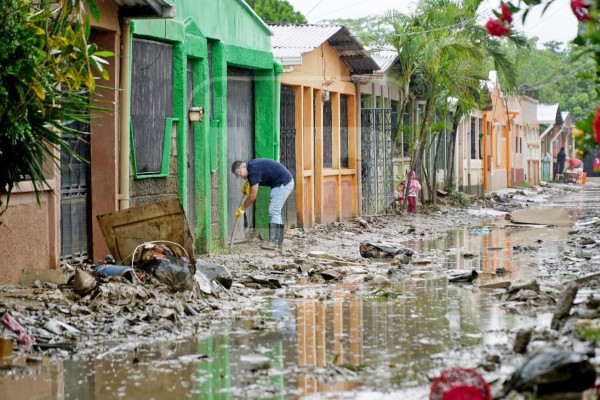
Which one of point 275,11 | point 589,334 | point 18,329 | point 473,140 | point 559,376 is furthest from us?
point 473,140

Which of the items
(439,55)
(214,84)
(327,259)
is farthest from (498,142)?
(327,259)

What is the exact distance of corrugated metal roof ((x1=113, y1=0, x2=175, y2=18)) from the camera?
43.7 ft

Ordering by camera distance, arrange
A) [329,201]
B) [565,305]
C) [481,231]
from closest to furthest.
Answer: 1. [565,305]
2. [481,231]
3. [329,201]

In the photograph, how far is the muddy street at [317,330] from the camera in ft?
24.1

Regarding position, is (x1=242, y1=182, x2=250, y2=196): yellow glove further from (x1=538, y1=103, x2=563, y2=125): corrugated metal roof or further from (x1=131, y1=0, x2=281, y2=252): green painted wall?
(x1=538, y1=103, x2=563, y2=125): corrugated metal roof

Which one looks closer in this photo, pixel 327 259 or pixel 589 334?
pixel 589 334

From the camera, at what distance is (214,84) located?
17.2 metres

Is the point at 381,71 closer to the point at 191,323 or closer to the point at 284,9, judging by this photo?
the point at 284,9

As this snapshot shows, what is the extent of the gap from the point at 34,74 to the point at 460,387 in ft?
14.4

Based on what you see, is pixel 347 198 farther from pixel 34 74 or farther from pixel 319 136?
pixel 34 74

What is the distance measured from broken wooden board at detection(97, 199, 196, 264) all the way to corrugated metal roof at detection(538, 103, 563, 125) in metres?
50.0

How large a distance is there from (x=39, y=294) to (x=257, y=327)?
2.22 m

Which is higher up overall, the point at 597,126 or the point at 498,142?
the point at 498,142

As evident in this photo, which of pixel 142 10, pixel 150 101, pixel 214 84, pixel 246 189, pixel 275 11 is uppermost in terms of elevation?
pixel 275 11
